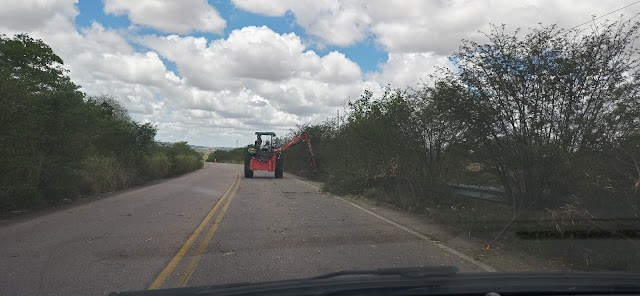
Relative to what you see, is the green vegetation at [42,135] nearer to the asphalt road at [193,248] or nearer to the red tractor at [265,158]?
the asphalt road at [193,248]

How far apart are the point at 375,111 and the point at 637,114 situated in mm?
10635

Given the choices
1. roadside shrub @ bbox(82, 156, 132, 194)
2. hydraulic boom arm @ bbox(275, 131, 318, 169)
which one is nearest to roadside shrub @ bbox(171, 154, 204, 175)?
hydraulic boom arm @ bbox(275, 131, 318, 169)

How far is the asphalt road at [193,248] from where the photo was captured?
21.3ft

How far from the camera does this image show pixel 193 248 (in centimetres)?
846

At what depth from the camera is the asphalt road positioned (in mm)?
6500

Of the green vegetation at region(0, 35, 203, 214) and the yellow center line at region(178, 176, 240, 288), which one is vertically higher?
the green vegetation at region(0, 35, 203, 214)

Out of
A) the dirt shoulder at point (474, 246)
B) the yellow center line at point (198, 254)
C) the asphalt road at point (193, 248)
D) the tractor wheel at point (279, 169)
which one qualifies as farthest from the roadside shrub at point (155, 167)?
the dirt shoulder at point (474, 246)

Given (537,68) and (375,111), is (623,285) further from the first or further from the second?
(375,111)

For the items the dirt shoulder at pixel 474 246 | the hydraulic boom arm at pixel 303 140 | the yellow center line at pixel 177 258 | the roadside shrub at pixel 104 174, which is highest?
the hydraulic boom arm at pixel 303 140

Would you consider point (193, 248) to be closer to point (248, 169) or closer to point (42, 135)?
point (42, 135)

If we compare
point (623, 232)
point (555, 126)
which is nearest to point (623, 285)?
point (623, 232)

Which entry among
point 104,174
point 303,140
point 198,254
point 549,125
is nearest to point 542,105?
point 549,125

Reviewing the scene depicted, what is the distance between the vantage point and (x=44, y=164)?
48.9 feet

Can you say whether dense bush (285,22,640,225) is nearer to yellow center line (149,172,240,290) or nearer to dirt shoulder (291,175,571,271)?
dirt shoulder (291,175,571,271)
